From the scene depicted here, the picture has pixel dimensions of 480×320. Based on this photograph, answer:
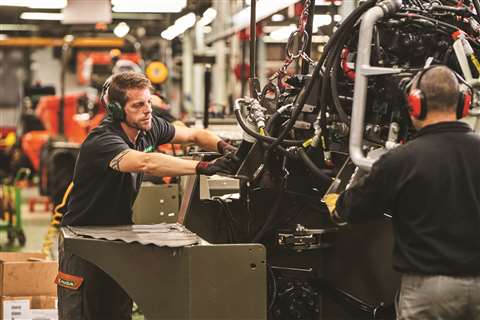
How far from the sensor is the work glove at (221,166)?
12.6 ft

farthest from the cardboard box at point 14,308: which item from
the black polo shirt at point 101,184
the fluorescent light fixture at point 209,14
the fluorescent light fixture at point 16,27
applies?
the fluorescent light fixture at point 16,27

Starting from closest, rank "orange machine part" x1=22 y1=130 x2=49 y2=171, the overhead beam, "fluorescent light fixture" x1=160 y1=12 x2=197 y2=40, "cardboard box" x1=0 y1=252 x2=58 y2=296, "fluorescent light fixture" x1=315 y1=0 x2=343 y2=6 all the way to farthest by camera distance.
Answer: "cardboard box" x1=0 y1=252 x2=58 y2=296 < "fluorescent light fixture" x1=315 y1=0 x2=343 y2=6 < "fluorescent light fixture" x1=160 y1=12 x2=197 y2=40 < "orange machine part" x1=22 y1=130 x2=49 y2=171 < the overhead beam

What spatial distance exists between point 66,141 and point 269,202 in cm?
944

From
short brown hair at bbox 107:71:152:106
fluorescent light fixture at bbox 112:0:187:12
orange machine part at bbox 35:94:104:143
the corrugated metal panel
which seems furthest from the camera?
orange machine part at bbox 35:94:104:143

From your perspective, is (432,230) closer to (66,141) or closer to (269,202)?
(269,202)

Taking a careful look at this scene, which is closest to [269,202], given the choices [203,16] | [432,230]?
[432,230]

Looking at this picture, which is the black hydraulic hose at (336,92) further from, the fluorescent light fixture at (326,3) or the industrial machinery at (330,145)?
the fluorescent light fixture at (326,3)

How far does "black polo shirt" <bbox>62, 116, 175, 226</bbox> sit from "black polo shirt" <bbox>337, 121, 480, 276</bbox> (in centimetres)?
145

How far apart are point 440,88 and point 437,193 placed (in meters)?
0.36

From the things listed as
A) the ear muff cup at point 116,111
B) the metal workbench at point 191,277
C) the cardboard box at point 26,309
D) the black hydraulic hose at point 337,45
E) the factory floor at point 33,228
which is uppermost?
the black hydraulic hose at point 337,45

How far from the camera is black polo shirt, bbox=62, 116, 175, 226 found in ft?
13.7

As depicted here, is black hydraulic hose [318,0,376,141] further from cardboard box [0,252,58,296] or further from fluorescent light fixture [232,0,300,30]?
fluorescent light fixture [232,0,300,30]

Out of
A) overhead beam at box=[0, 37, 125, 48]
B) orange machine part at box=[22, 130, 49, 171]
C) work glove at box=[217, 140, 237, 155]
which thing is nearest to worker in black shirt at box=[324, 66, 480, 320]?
work glove at box=[217, 140, 237, 155]

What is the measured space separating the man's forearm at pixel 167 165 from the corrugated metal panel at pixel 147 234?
265 mm
